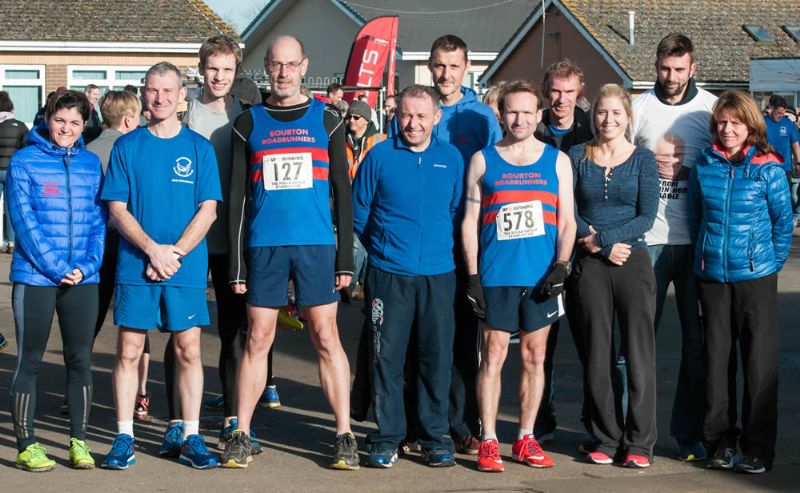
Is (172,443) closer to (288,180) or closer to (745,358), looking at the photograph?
(288,180)

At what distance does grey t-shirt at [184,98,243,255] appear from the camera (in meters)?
7.31

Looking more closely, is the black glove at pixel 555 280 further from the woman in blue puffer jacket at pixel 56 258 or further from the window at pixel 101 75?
the window at pixel 101 75

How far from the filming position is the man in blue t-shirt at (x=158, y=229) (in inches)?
267

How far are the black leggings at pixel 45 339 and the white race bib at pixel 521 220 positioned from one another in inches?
85.6

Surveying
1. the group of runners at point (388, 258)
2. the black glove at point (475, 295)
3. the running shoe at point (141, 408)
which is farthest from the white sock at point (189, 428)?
the black glove at point (475, 295)

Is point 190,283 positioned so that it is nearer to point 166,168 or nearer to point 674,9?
point 166,168

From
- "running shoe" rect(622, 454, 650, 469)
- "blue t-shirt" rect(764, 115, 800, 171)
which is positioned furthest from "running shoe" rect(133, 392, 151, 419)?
"blue t-shirt" rect(764, 115, 800, 171)

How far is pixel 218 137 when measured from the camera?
24.3 ft

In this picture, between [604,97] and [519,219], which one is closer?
[519,219]

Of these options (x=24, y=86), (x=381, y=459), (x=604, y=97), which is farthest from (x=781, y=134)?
(x=24, y=86)

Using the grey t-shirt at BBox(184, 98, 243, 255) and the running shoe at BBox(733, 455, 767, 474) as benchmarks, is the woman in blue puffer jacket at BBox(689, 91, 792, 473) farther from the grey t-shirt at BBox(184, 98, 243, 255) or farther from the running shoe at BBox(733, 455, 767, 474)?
the grey t-shirt at BBox(184, 98, 243, 255)

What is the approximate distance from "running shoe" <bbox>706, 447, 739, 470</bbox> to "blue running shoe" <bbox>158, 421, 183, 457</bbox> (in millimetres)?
2828

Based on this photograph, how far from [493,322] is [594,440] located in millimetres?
→ 884

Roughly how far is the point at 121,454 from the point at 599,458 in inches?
98.8
